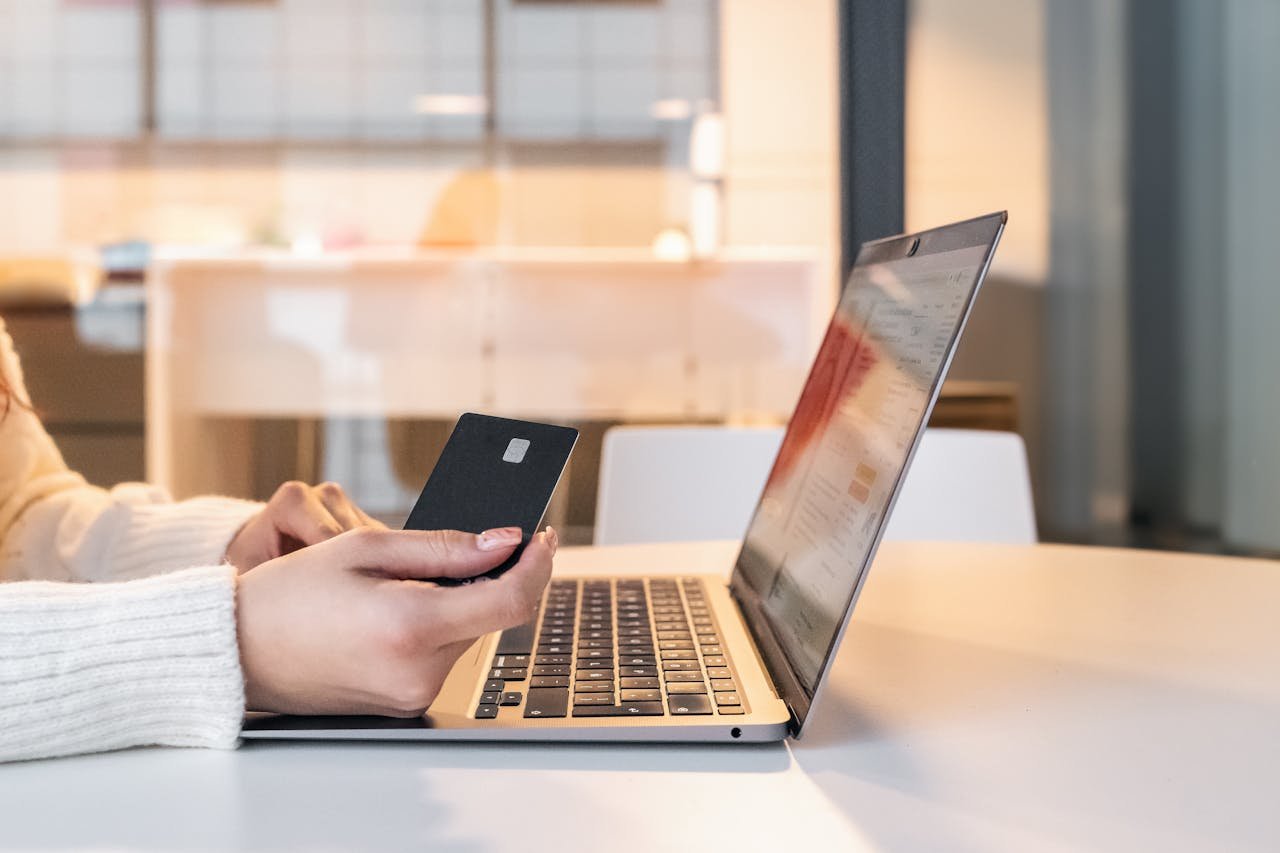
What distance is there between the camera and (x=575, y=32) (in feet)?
9.55

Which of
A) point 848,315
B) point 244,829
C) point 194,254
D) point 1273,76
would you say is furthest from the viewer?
point 194,254

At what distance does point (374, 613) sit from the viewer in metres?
0.43

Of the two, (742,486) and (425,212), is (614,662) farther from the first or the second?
(425,212)

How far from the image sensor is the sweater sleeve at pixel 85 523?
0.79 meters

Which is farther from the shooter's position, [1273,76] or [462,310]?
[462,310]

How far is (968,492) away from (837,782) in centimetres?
95

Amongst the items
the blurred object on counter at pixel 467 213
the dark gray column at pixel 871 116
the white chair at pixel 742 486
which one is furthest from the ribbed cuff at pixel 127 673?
the blurred object on counter at pixel 467 213

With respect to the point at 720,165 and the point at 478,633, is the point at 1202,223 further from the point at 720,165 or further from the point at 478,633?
the point at 478,633

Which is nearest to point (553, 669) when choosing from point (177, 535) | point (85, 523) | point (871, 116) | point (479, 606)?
point (479, 606)

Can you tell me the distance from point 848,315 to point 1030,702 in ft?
0.83

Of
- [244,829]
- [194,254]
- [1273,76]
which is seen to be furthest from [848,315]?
[194,254]

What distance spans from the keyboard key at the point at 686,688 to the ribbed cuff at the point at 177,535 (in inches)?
14.6

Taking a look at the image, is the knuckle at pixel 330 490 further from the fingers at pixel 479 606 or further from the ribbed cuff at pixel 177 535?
the fingers at pixel 479 606

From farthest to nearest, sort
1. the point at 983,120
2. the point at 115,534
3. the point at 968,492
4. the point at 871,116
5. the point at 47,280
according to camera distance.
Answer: the point at 47,280 < the point at 983,120 < the point at 871,116 < the point at 968,492 < the point at 115,534
